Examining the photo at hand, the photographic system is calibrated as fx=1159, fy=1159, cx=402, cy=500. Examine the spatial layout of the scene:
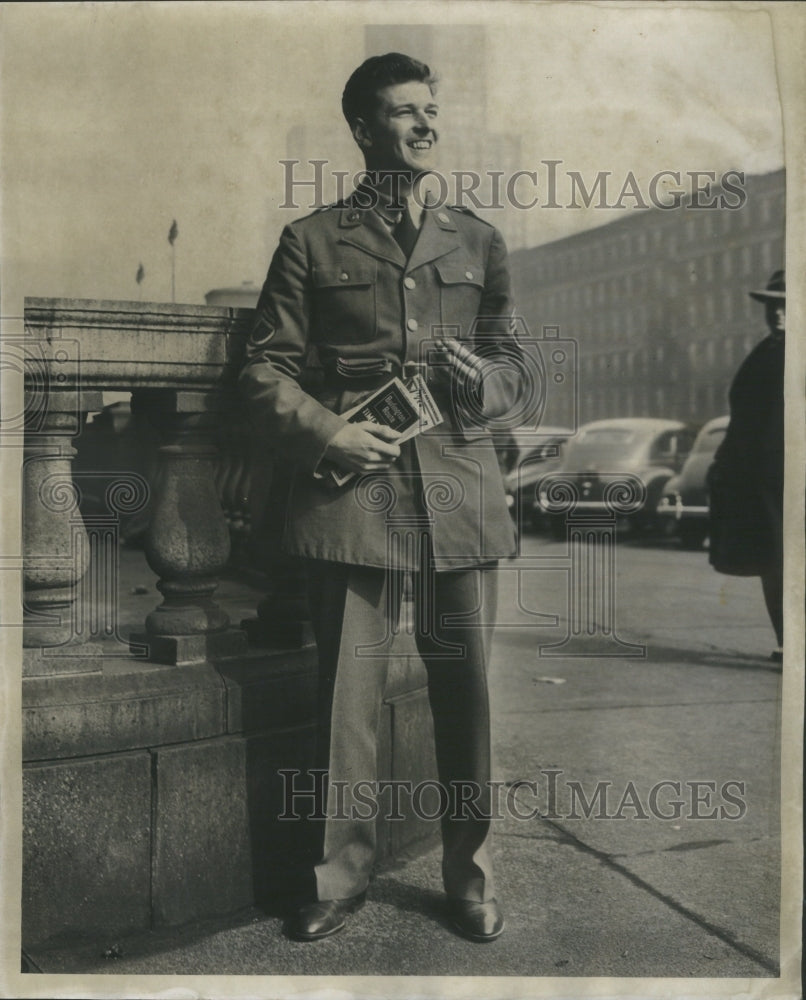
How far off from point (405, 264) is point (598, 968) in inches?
71.4

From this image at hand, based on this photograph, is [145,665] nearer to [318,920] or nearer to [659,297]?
[318,920]

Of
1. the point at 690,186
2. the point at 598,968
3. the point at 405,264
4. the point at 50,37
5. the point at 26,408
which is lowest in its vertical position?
the point at 598,968

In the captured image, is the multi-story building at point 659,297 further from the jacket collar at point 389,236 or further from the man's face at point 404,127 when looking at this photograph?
the man's face at point 404,127

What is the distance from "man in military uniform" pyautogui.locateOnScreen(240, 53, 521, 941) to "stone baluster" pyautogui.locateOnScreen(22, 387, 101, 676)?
1.56 feet

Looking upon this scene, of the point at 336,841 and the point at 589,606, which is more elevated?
Answer: the point at 589,606

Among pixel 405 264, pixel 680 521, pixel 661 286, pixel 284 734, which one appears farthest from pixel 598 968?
pixel 680 521

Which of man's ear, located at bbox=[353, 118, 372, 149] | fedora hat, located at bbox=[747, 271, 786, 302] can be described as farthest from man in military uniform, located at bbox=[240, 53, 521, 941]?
fedora hat, located at bbox=[747, 271, 786, 302]

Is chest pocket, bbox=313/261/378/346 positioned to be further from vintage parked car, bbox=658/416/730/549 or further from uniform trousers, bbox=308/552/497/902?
vintage parked car, bbox=658/416/730/549

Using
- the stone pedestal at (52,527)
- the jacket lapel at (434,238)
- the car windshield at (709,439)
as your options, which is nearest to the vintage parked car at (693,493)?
the car windshield at (709,439)

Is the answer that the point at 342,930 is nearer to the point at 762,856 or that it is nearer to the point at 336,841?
the point at 336,841

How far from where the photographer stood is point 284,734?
302 cm

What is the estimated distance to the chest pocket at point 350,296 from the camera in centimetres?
290

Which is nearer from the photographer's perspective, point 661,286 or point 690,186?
point 690,186

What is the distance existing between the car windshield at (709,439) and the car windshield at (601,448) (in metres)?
0.65
